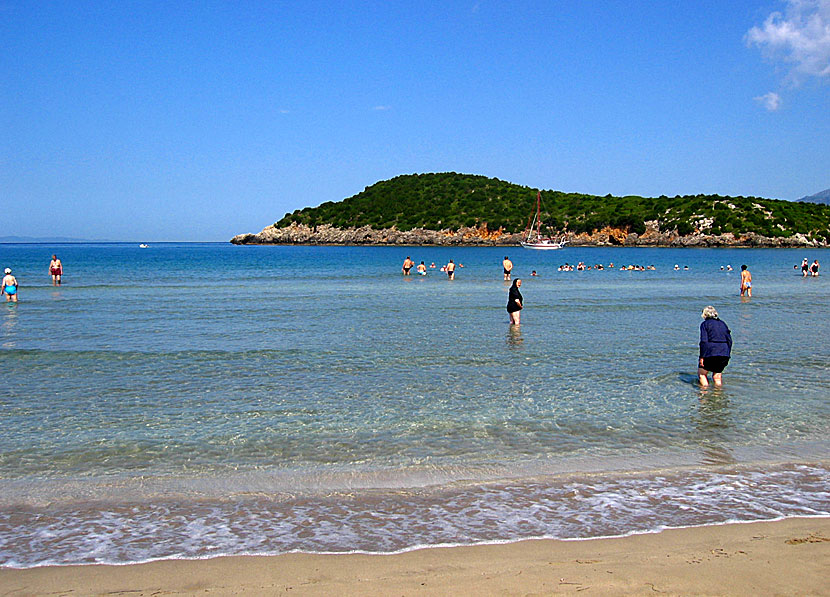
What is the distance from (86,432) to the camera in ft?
29.6

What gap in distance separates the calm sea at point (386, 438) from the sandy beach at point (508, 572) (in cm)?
26

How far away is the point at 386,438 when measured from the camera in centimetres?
876

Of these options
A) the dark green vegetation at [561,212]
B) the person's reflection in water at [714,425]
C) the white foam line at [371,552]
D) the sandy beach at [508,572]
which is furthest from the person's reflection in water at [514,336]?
the dark green vegetation at [561,212]

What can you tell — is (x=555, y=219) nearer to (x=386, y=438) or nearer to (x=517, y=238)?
(x=517, y=238)

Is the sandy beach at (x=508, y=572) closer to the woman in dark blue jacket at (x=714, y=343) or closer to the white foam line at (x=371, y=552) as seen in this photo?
the white foam line at (x=371, y=552)

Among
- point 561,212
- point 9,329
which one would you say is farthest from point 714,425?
point 561,212

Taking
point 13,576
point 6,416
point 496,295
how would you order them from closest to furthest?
point 13,576
point 6,416
point 496,295

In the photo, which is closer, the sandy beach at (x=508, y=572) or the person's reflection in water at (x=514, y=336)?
the sandy beach at (x=508, y=572)

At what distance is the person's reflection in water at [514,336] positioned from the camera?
16.7 meters

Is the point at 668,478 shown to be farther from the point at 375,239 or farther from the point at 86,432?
the point at 375,239

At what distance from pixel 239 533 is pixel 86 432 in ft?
14.0

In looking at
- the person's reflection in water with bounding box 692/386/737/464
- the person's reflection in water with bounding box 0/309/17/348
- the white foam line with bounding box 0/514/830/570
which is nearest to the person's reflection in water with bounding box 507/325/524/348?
the person's reflection in water with bounding box 692/386/737/464

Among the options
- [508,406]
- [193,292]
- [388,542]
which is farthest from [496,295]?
[388,542]

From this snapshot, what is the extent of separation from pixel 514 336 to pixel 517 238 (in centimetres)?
14032
